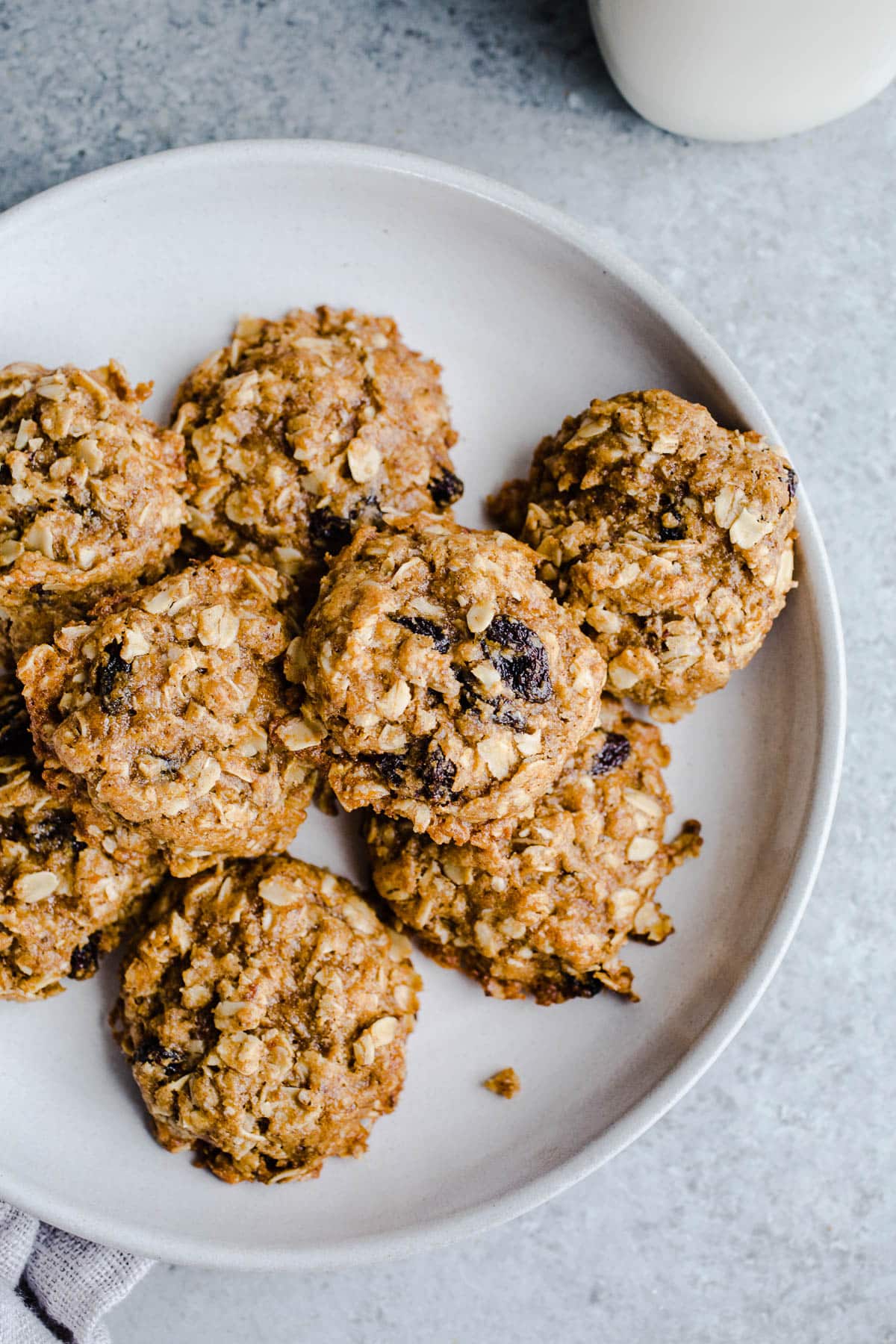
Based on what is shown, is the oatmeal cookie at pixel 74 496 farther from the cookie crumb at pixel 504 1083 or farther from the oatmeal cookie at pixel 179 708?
the cookie crumb at pixel 504 1083

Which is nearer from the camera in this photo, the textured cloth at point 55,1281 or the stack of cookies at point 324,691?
the stack of cookies at point 324,691

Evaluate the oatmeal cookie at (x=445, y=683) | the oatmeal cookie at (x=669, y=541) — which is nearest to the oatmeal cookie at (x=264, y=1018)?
the oatmeal cookie at (x=445, y=683)

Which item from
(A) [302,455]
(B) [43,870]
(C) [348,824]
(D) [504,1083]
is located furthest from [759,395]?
(B) [43,870]

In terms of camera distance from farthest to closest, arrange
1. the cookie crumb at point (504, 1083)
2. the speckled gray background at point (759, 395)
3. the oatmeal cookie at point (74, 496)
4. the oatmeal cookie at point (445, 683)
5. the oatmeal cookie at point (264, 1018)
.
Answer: the speckled gray background at point (759, 395)
the cookie crumb at point (504, 1083)
the oatmeal cookie at point (264, 1018)
the oatmeal cookie at point (74, 496)
the oatmeal cookie at point (445, 683)

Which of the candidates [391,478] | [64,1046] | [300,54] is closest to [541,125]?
[300,54]

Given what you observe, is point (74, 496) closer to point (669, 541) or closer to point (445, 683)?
point (445, 683)

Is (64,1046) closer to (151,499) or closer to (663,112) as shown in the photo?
(151,499)
